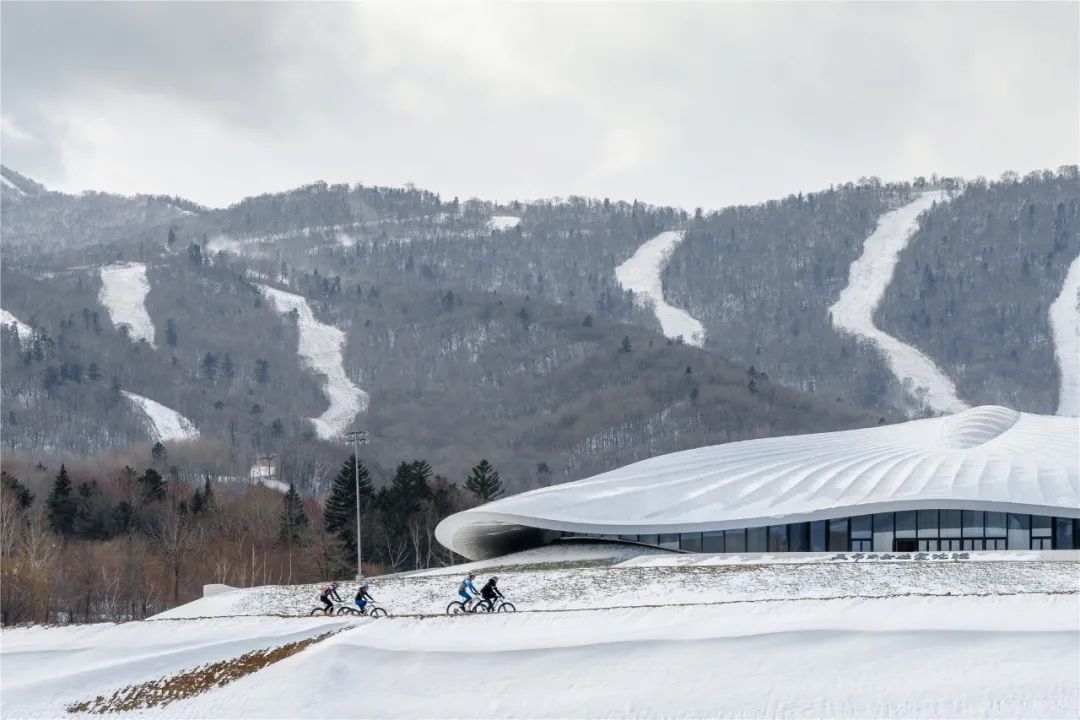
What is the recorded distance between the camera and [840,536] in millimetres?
59750

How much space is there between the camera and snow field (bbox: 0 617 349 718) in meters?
41.8

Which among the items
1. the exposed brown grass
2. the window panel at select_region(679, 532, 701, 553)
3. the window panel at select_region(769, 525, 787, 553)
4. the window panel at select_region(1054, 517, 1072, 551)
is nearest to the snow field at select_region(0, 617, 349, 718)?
the exposed brown grass

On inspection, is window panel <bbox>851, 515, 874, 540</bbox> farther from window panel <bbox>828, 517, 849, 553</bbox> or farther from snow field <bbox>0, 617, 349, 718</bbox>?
snow field <bbox>0, 617, 349, 718</bbox>

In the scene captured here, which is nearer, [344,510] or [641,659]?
[641,659]

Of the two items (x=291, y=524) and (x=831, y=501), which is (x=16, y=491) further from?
(x=831, y=501)

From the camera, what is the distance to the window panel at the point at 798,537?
197 ft

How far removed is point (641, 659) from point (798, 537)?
24674mm

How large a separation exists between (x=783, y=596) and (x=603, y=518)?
17.0 m

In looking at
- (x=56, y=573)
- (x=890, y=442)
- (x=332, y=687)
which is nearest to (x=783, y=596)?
(x=332, y=687)

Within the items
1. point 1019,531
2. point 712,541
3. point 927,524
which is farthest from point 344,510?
point 1019,531

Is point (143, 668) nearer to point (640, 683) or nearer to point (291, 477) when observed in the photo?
point (640, 683)

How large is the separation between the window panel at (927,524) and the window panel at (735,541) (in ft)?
23.7

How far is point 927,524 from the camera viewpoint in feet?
193

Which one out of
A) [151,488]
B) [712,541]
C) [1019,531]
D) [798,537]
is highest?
[1019,531]
